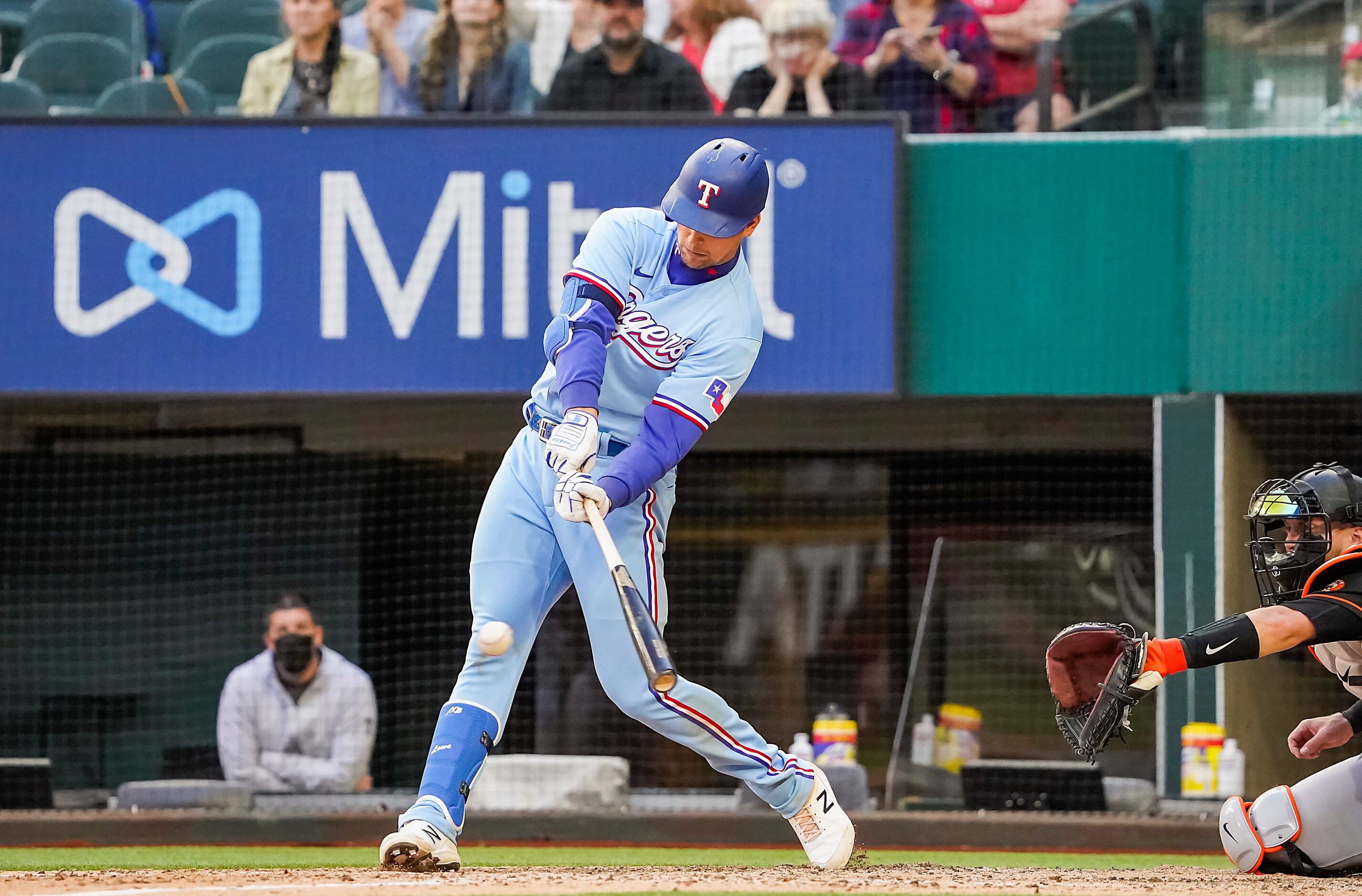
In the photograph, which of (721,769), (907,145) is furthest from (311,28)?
(721,769)

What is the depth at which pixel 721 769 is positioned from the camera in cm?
427

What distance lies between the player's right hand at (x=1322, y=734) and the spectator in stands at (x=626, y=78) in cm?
415

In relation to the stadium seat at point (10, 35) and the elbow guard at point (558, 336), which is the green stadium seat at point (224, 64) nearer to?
the stadium seat at point (10, 35)

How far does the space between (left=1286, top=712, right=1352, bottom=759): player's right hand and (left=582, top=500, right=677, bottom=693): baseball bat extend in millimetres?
1719

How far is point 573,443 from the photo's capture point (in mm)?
3895

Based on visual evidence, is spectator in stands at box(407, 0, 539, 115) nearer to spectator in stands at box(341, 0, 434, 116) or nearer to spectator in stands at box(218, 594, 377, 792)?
spectator in stands at box(341, 0, 434, 116)

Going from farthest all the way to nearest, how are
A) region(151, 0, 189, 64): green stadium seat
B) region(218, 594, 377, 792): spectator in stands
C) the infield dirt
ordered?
region(151, 0, 189, 64): green stadium seat < region(218, 594, 377, 792): spectator in stands < the infield dirt

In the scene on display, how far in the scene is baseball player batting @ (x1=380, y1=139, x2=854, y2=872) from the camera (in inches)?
155

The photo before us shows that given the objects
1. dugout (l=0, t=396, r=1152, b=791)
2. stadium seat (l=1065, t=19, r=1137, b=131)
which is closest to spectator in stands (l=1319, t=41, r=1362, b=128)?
stadium seat (l=1065, t=19, r=1137, b=131)

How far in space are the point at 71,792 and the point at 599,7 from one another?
13.9ft

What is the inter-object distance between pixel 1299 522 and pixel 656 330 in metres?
1.61

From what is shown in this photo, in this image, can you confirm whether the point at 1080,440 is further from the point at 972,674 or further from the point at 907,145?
the point at 907,145

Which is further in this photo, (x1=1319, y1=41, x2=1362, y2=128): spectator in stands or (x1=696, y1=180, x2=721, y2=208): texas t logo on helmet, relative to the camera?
(x1=1319, y1=41, x2=1362, y2=128): spectator in stands

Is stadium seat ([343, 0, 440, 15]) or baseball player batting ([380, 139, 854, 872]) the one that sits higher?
stadium seat ([343, 0, 440, 15])
